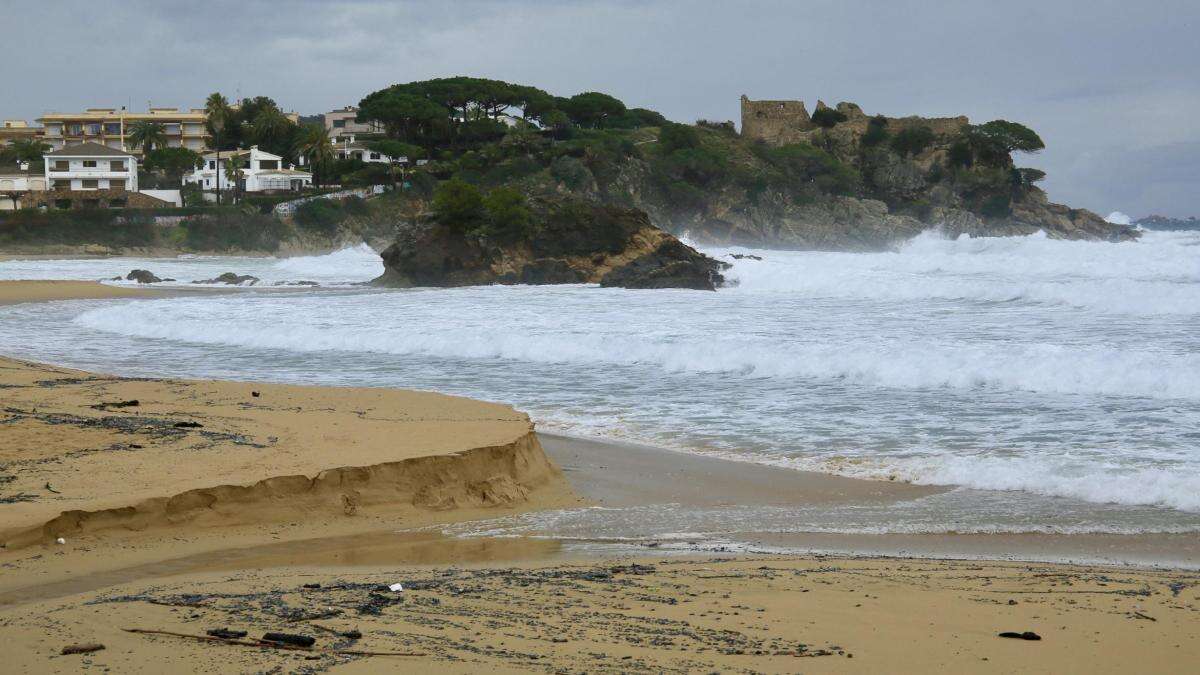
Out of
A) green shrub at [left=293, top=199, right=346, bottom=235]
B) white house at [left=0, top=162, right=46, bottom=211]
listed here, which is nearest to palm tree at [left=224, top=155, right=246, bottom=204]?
green shrub at [left=293, top=199, right=346, bottom=235]

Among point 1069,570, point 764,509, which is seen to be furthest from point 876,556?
point 764,509

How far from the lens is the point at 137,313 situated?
76.9ft

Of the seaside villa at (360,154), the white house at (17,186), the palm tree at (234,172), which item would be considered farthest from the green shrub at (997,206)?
the white house at (17,186)

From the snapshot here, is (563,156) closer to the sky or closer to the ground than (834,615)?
closer to the sky

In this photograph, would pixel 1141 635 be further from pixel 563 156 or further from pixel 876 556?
pixel 563 156

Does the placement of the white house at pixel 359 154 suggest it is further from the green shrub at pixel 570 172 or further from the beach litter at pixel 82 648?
the beach litter at pixel 82 648

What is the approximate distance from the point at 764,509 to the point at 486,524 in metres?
1.95

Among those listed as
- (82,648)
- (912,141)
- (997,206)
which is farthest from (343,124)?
(82,648)

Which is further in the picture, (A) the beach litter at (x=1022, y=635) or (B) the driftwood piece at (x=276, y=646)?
(A) the beach litter at (x=1022, y=635)

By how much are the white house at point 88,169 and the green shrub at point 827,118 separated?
2495 inches

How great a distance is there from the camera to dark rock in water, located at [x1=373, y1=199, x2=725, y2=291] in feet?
121

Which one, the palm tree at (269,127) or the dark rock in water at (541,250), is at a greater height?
the palm tree at (269,127)

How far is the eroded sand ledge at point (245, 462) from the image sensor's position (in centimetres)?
654

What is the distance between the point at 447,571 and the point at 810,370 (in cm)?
972
